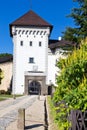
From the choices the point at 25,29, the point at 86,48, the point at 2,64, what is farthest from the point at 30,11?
the point at 86,48

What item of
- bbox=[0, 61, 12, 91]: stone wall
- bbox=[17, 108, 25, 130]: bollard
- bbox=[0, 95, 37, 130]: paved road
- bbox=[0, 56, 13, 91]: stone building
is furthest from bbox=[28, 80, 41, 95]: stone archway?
bbox=[17, 108, 25, 130]: bollard

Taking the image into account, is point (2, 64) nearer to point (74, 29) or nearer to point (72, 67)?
point (74, 29)

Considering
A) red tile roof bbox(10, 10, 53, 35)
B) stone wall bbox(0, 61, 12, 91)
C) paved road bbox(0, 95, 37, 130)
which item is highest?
red tile roof bbox(10, 10, 53, 35)

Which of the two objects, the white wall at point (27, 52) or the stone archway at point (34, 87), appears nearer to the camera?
the white wall at point (27, 52)

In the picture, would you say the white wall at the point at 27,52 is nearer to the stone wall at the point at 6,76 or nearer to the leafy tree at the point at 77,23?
the stone wall at the point at 6,76

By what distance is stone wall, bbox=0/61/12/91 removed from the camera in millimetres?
76562

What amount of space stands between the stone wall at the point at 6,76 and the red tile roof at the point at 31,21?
9104 mm

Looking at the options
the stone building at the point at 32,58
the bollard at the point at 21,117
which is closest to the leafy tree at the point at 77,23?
the bollard at the point at 21,117

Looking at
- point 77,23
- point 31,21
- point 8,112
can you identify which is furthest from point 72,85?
point 31,21

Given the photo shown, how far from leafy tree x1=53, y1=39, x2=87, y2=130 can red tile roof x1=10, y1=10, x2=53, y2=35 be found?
2569 inches

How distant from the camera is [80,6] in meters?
31.5

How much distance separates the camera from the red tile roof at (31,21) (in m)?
73.6

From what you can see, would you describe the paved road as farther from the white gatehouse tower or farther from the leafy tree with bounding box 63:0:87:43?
the white gatehouse tower

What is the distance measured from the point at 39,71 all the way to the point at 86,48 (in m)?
64.2
